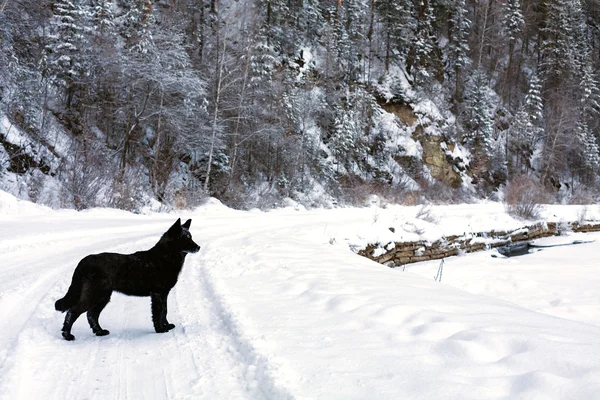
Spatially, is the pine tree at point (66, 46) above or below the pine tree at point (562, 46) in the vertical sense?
below

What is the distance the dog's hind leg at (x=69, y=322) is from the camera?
324cm

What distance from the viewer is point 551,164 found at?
41.1 meters

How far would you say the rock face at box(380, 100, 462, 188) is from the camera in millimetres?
34625

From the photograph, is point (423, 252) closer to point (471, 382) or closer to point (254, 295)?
point (254, 295)

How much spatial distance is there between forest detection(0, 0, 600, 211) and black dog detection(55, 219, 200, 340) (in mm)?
11427

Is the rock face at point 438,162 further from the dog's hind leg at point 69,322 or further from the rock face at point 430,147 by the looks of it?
the dog's hind leg at point 69,322

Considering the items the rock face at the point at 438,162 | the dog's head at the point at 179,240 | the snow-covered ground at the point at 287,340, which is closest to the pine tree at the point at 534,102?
the rock face at the point at 438,162

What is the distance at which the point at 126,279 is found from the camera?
3.40m

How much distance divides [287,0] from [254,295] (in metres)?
38.1

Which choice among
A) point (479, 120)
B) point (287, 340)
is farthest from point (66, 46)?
point (479, 120)

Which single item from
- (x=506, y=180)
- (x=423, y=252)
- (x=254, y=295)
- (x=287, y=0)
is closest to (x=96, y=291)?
(x=254, y=295)

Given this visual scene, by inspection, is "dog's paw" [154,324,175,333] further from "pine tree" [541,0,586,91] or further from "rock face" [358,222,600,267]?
"pine tree" [541,0,586,91]

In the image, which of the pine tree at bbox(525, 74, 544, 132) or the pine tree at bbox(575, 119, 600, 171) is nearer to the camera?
the pine tree at bbox(525, 74, 544, 132)

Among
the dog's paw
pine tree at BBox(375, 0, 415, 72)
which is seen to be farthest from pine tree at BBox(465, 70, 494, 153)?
the dog's paw
